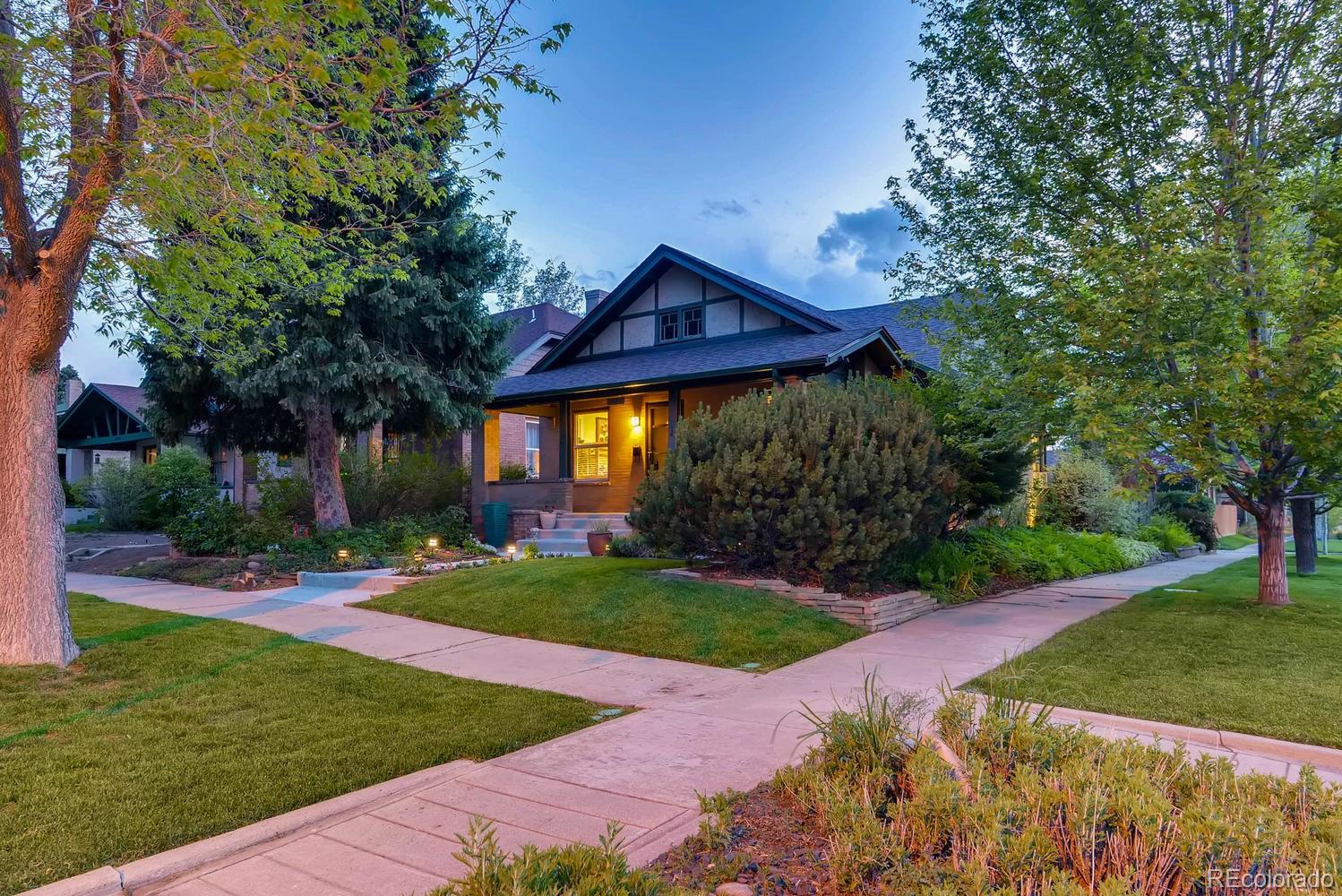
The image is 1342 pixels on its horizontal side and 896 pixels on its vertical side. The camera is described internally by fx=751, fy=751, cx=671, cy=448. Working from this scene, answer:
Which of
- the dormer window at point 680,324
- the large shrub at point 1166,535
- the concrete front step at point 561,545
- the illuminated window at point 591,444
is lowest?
the large shrub at point 1166,535

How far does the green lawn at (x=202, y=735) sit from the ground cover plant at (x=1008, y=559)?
575 centimetres

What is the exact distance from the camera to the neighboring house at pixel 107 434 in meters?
25.4

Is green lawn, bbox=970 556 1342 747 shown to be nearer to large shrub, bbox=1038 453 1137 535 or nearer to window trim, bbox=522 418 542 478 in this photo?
large shrub, bbox=1038 453 1137 535

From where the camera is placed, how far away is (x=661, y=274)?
58.9 feet

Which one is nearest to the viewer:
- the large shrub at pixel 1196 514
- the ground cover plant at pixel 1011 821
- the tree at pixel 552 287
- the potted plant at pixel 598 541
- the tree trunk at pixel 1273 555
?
the ground cover plant at pixel 1011 821

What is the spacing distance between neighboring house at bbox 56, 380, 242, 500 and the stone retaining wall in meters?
20.4

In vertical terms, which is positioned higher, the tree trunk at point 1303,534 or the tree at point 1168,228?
the tree at point 1168,228

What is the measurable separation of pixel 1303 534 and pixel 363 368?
1573 centimetres

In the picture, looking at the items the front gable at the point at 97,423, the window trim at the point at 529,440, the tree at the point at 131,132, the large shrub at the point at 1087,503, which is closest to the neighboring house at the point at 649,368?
the window trim at the point at 529,440

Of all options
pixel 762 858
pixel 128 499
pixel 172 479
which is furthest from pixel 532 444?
pixel 762 858

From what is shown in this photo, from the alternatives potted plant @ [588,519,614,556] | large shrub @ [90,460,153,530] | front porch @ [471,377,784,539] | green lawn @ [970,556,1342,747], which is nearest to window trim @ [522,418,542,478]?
front porch @ [471,377,784,539]

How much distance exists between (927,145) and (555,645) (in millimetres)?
8394

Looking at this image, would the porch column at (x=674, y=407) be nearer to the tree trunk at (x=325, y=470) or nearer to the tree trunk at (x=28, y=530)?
the tree trunk at (x=325, y=470)

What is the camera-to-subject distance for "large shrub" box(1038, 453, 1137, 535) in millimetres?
17703
